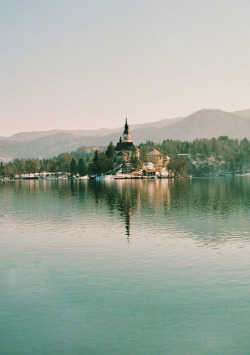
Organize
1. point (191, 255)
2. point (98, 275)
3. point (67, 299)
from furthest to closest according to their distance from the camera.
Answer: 1. point (191, 255)
2. point (98, 275)
3. point (67, 299)

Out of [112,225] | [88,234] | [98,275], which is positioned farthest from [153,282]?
[112,225]

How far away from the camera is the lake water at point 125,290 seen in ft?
67.1

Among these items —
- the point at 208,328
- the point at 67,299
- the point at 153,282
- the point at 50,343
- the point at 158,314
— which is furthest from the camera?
the point at 153,282

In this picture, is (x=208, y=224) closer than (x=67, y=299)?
No

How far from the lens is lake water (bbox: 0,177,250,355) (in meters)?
20.5

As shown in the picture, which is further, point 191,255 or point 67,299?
point 191,255

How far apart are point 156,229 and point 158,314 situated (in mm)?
30965

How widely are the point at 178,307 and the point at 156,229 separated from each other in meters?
29.8

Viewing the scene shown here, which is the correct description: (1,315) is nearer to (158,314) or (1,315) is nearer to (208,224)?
(158,314)

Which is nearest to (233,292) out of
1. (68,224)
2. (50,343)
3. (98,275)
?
(98,275)

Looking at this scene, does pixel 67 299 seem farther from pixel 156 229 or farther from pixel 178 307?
pixel 156 229

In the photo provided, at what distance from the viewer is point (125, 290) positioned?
2834 cm

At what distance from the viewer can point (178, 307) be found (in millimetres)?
24766

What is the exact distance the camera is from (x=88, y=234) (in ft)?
169
